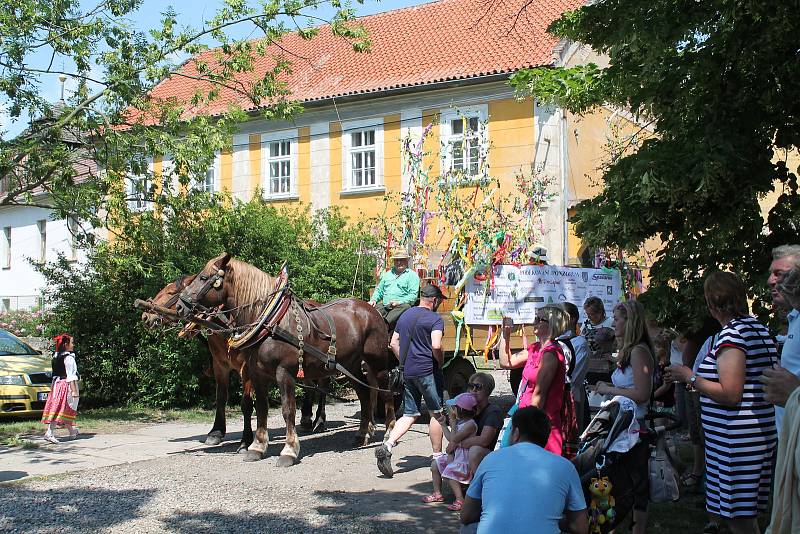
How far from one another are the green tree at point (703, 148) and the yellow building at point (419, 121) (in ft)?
39.9

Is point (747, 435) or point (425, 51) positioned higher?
point (425, 51)

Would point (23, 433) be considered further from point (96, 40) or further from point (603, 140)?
point (603, 140)

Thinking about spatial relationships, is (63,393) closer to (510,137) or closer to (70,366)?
(70,366)

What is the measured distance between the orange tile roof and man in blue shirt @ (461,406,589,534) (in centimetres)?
1720

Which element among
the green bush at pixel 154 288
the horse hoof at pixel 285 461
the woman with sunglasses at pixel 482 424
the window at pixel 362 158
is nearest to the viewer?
the woman with sunglasses at pixel 482 424

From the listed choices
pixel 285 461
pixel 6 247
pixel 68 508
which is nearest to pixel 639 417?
pixel 285 461

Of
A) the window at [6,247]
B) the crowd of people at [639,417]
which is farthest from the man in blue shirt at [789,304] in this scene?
the window at [6,247]

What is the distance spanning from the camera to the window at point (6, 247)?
37031 mm

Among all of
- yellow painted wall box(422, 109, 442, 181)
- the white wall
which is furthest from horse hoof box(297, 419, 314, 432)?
the white wall

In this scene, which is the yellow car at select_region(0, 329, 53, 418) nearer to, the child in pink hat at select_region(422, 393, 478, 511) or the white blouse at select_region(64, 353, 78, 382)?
the white blouse at select_region(64, 353, 78, 382)

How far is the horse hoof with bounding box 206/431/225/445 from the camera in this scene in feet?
33.3

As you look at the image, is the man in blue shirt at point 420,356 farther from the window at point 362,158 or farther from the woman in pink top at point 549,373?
the window at point 362,158

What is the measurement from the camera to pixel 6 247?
1467 inches

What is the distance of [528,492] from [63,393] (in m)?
8.67
